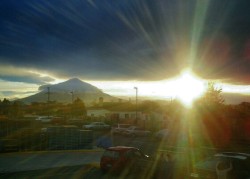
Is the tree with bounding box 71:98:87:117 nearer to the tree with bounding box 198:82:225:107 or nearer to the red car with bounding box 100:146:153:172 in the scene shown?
the tree with bounding box 198:82:225:107

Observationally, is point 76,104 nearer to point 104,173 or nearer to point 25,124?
point 25,124

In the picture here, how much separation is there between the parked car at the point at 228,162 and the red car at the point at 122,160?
320 centimetres

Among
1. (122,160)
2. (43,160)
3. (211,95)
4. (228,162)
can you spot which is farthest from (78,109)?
(228,162)

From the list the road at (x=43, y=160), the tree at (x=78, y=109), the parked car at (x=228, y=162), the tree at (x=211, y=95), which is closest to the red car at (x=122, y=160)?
the parked car at (x=228, y=162)

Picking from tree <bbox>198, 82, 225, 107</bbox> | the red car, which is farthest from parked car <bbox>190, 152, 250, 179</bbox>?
tree <bbox>198, 82, 225, 107</bbox>

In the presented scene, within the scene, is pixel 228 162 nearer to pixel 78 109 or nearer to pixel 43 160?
pixel 43 160

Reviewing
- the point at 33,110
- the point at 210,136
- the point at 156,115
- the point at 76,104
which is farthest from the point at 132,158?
the point at 33,110

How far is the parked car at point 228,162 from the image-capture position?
11.9 meters

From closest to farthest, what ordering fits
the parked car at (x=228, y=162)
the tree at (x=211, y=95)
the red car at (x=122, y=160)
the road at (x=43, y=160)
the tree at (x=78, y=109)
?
1. the parked car at (x=228, y=162)
2. the red car at (x=122, y=160)
3. the road at (x=43, y=160)
4. the tree at (x=211, y=95)
5. the tree at (x=78, y=109)

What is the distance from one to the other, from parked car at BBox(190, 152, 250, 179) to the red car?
3196 mm

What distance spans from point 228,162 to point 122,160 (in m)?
5.35

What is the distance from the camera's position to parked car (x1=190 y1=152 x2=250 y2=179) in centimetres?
1192

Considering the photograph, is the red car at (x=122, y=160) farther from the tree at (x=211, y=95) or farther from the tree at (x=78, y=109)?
the tree at (x=78, y=109)

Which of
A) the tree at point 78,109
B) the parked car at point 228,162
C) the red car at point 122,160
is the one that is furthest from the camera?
the tree at point 78,109
